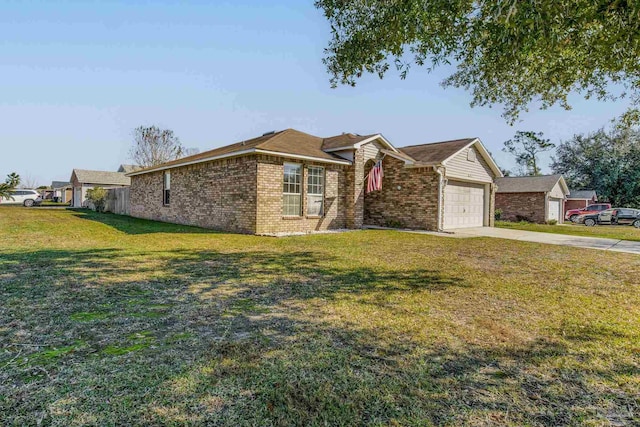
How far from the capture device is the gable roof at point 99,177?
41.6m

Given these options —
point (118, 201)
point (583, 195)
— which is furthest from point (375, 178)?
point (583, 195)

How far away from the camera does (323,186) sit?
47.9ft

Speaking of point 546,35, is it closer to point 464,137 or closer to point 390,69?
point 390,69

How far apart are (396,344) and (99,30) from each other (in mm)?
12280

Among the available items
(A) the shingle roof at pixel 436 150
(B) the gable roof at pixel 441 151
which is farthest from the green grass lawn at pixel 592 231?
(A) the shingle roof at pixel 436 150

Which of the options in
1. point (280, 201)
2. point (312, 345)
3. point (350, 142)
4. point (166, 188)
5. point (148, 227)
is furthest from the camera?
point (166, 188)

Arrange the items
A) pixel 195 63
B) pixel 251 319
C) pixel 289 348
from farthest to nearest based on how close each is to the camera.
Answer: pixel 195 63 < pixel 251 319 < pixel 289 348

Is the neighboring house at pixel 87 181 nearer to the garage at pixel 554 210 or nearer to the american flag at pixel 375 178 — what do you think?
the american flag at pixel 375 178

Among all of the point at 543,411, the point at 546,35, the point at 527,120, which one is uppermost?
the point at 527,120

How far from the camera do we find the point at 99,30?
1039 cm

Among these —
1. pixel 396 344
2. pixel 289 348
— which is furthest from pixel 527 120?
pixel 289 348

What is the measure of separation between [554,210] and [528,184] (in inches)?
124

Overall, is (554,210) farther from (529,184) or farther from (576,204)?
(576,204)

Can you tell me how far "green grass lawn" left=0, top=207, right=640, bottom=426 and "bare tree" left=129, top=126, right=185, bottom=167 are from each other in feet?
125
